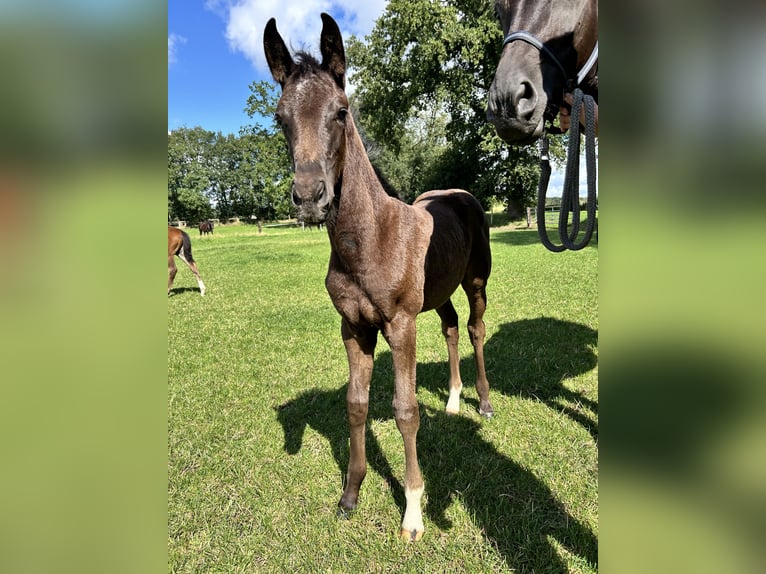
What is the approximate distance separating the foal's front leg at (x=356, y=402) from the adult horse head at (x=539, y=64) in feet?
4.67

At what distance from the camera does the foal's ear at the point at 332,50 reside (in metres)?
1.98

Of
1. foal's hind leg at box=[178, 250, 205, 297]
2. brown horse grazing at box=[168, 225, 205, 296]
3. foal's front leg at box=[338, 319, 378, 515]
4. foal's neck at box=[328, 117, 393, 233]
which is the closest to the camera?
foal's neck at box=[328, 117, 393, 233]

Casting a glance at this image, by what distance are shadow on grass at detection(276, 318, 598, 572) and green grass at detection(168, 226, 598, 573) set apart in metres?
0.01

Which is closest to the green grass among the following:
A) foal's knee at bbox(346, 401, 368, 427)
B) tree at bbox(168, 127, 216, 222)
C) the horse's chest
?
foal's knee at bbox(346, 401, 368, 427)

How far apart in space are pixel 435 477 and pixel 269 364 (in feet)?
9.74

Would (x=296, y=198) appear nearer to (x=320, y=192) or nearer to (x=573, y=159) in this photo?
(x=320, y=192)

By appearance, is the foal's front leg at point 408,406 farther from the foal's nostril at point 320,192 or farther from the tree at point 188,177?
the tree at point 188,177

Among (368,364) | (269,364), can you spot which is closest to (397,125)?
(269,364)

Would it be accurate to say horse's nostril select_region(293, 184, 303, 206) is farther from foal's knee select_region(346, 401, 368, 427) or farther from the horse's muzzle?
foal's knee select_region(346, 401, 368, 427)

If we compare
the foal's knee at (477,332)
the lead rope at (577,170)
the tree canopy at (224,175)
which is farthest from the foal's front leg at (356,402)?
the tree canopy at (224,175)

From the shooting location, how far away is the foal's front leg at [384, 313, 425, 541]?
238 cm
